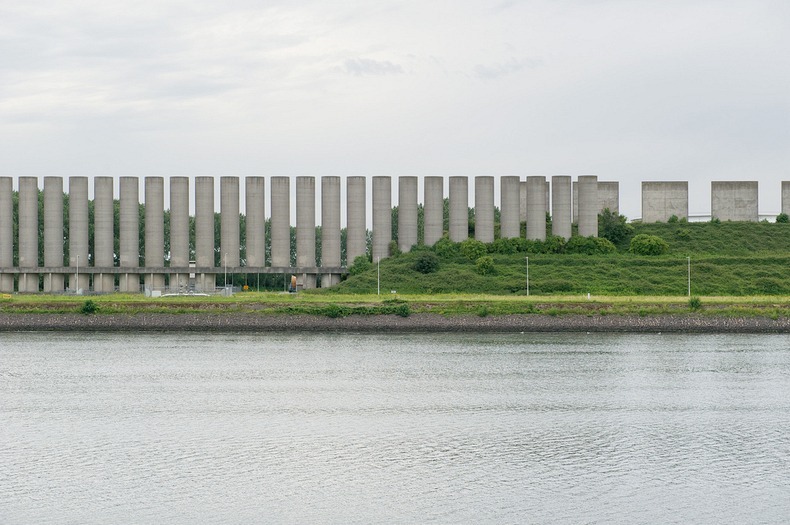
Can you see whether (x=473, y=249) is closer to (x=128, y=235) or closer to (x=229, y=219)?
(x=229, y=219)

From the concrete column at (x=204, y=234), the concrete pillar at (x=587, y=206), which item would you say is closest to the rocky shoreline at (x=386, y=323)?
the concrete column at (x=204, y=234)

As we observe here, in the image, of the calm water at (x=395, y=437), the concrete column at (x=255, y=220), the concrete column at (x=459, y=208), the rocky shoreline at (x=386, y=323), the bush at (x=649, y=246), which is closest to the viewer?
the calm water at (x=395, y=437)

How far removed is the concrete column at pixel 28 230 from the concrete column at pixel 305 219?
20.1 meters

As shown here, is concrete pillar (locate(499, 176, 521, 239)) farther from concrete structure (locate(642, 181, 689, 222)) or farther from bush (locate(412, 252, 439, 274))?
concrete structure (locate(642, 181, 689, 222))

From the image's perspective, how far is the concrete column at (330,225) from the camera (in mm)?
84750

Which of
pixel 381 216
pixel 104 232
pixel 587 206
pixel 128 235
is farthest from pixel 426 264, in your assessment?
pixel 104 232

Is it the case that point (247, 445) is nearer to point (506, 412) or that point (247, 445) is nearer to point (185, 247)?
point (506, 412)

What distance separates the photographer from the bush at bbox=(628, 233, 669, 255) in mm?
82250

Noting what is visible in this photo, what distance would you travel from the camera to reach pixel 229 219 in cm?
8500

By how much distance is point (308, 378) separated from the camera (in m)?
40.9

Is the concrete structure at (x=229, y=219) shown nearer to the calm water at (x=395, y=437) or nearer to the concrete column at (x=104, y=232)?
the concrete column at (x=104, y=232)

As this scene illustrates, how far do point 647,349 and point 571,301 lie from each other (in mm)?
13009

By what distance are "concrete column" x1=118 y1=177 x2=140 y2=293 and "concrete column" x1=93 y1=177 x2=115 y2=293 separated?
36.9 inches

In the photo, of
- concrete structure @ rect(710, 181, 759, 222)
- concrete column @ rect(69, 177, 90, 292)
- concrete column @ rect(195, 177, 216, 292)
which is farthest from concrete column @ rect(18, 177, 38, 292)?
concrete structure @ rect(710, 181, 759, 222)
